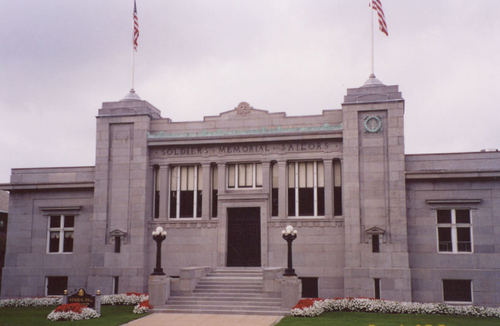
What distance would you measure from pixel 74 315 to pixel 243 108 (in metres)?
14.9

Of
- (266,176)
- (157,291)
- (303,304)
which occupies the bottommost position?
(303,304)

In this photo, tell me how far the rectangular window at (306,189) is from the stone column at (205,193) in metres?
4.69

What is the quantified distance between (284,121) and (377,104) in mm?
5316

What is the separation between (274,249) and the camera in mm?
30953

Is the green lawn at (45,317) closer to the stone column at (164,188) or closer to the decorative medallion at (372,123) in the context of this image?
the stone column at (164,188)

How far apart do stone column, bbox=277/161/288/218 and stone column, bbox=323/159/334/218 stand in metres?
2.25

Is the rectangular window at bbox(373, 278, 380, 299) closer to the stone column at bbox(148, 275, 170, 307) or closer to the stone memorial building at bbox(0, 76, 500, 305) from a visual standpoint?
the stone memorial building at bbox(0, 76, 500, 305)

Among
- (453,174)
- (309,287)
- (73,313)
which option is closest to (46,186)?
(73,313)

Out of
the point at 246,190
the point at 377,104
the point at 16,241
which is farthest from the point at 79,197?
the point at 377,104

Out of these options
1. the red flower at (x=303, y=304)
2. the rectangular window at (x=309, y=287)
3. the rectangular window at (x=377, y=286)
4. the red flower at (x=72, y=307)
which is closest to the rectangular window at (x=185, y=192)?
the rectangular window at (x=309, y=287)

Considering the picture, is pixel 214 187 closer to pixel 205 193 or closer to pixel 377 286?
pixel 205 193

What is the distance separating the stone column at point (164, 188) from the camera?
107 ft

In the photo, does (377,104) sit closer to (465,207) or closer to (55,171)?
(465,207)

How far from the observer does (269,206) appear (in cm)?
3145
